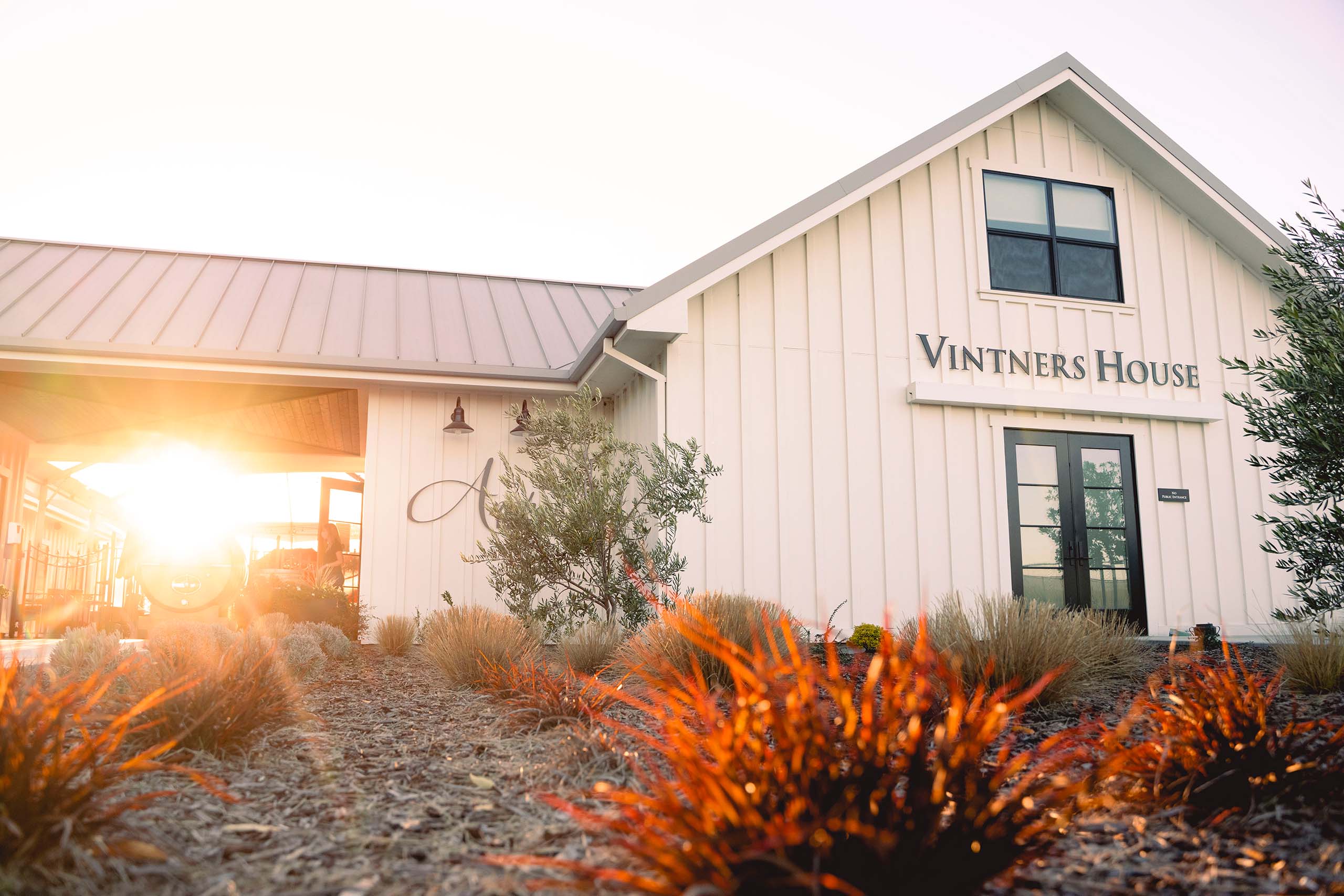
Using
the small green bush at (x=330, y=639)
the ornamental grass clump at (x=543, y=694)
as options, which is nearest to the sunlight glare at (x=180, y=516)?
the small green bush at (x=330, y=639)

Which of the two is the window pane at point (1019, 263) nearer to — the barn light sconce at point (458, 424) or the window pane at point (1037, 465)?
the window pane at point (1037, 465)

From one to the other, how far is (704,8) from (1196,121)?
20.0 feet

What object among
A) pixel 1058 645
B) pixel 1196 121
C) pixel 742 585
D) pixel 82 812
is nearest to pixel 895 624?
pixel 742 585

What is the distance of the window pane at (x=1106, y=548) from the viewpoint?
27.1ft

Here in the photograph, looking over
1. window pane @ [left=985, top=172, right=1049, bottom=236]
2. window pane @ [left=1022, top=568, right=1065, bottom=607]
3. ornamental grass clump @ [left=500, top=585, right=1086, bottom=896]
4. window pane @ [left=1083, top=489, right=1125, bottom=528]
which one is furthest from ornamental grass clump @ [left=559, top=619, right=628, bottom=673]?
window pane @ [left=985, top=172, right=1049, bottom=236]

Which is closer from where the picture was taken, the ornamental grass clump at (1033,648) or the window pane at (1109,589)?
the ornamental grass clump at (1033,648)

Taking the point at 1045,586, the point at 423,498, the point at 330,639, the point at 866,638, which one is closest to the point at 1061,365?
the point at 1045,586

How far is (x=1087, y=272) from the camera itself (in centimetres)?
884

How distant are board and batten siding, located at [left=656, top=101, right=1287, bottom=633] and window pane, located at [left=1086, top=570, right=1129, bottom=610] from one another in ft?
0.72

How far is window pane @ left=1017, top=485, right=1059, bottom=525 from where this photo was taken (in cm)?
814

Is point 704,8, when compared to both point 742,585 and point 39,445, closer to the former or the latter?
point 742,585

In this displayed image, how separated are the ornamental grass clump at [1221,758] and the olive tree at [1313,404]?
8.65ft

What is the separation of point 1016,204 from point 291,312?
25.9 ft

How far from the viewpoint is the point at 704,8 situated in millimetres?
9641
